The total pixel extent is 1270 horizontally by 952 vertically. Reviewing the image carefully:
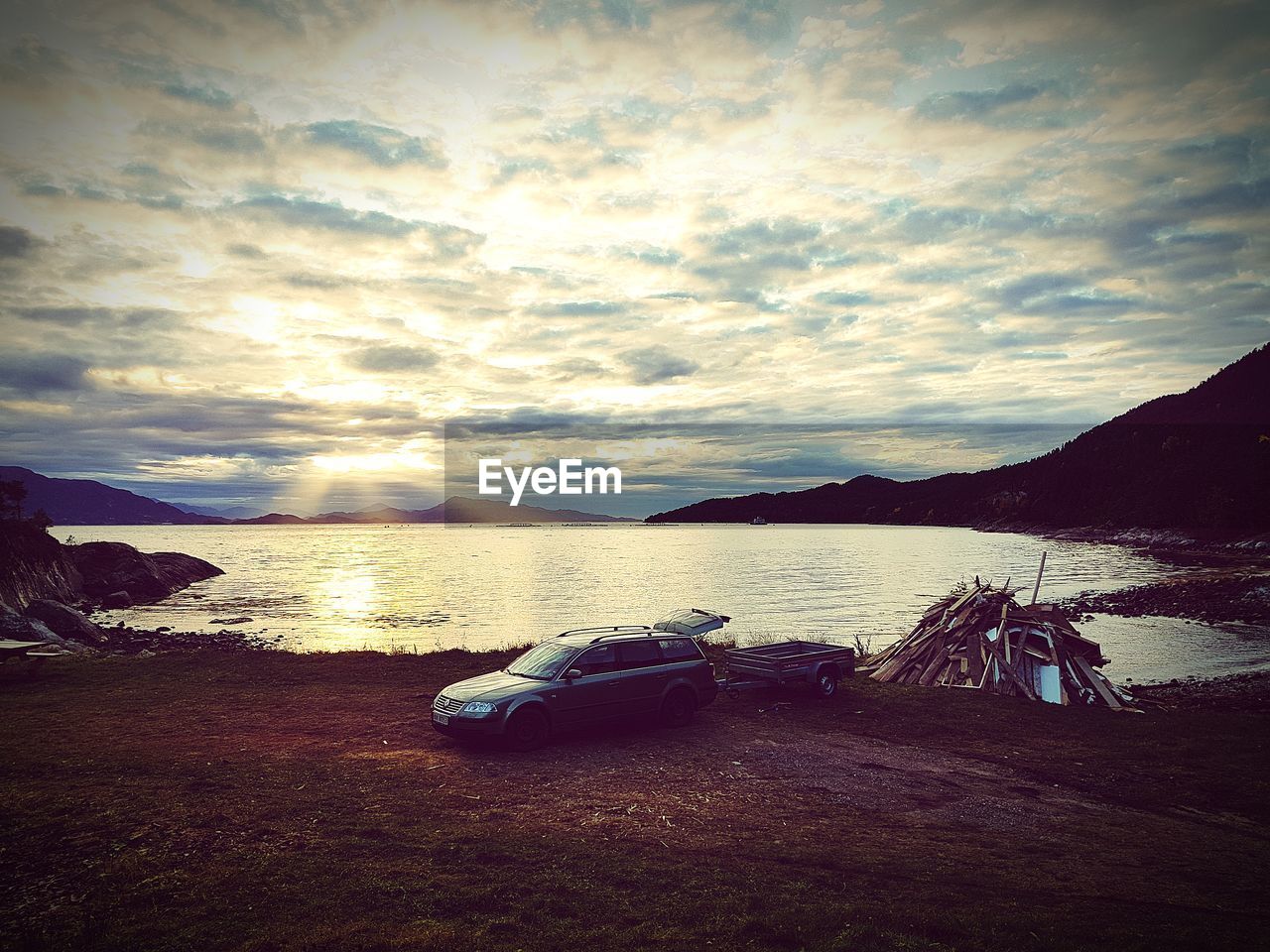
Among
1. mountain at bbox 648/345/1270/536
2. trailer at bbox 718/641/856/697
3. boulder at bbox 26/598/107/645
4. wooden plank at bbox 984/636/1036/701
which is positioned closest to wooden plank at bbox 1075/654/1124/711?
wooden plank at bbox 984/636/1036/701

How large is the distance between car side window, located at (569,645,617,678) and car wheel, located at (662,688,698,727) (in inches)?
63.7

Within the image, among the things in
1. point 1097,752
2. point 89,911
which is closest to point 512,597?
point 1097,752

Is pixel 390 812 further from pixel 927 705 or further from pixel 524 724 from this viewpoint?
pixel 927 705

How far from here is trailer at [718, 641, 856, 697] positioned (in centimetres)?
1916

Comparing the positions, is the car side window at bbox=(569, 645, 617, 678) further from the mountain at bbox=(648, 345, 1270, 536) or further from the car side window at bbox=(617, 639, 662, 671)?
the mountain at bbox=(648, 345, 1270, 536)

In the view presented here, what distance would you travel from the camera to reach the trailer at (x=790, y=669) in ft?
62.8

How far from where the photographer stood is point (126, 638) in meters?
33.4

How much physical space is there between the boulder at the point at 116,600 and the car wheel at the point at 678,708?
5290 cm

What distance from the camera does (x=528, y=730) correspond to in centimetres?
1409

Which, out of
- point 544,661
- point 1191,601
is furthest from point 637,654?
point 1191,601

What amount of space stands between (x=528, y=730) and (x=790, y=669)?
26.3ft

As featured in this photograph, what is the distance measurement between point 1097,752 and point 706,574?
6620cm

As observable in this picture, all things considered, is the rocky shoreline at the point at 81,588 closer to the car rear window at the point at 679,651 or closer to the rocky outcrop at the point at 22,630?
the rocky outcrop at the point at 22,630

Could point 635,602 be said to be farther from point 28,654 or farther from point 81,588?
point 81,588
